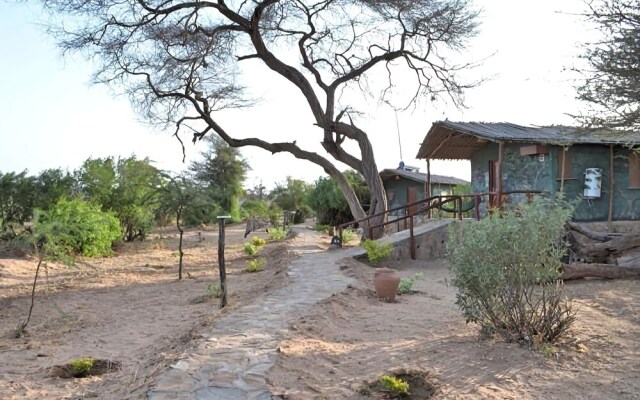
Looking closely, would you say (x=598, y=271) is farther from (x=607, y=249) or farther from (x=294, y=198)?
(x=294, y=198)

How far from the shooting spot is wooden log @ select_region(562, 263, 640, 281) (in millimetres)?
10125

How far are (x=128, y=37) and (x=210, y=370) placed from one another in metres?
15.1

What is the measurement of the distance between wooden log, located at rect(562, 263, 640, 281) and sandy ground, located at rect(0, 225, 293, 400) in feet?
17.8

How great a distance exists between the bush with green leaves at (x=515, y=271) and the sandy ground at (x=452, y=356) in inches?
8.3

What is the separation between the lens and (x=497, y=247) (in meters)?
5.30

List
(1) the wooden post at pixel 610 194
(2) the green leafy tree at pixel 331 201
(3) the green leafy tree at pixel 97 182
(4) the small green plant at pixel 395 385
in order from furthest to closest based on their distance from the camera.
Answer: (2) the green leafy tree at pixel 331 201 < (3) the green leafy tree at pixel 97 182 < (1) the wooden post at pixel 610 194 < (4) the small green plant at pixel 395 385

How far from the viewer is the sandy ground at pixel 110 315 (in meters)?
5.38

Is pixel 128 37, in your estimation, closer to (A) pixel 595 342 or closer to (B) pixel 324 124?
(B) pixel 324 124

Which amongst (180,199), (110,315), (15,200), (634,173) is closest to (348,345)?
(110,315)

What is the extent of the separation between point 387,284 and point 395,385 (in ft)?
14.3

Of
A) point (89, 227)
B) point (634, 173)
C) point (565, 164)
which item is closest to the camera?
point (565, 164)

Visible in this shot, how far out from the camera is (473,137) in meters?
17.2

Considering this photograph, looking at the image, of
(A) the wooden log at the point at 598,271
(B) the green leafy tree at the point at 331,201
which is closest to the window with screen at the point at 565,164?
(A) the wooden log at the point at 598,271

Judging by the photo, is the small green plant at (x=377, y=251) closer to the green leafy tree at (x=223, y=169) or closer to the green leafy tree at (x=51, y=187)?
the green leafy tree at (x=51, y=187)
